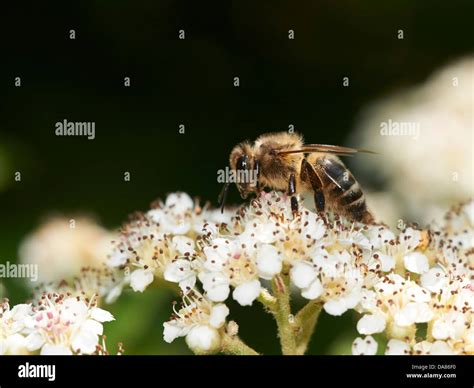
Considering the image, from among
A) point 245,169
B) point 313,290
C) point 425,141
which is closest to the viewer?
point 313,290

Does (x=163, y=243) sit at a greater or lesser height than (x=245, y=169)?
lesser

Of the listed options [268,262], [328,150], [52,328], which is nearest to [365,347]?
[268,262]

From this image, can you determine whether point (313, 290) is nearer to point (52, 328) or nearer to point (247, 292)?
point (247, 292)

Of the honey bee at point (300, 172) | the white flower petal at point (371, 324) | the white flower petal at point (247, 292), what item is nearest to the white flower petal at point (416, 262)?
the honey bee at point (300, 172)

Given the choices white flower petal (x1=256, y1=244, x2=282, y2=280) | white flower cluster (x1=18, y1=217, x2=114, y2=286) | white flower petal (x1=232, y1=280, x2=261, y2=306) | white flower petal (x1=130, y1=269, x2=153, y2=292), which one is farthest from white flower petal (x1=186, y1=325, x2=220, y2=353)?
white flower cluster (x1=18, y1=217, x2=114, y2=286)

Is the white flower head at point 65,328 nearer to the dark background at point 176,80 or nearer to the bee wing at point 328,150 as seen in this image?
the bee wing at point 328,150
